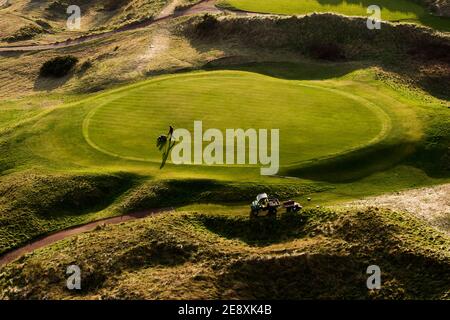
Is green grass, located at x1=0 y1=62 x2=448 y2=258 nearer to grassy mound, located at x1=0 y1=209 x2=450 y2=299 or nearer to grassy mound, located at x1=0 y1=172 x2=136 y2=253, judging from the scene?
grassy mound, located at x1=0 y1=172 x2=136 y2=253

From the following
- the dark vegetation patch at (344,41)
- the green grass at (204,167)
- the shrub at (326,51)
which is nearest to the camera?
the green grass at (204,167)

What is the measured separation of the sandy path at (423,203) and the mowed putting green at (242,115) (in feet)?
21.8

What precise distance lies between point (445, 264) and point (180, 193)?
22.6 meters

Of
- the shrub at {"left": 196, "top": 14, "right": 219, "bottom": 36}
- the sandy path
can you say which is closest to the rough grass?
the sandy path

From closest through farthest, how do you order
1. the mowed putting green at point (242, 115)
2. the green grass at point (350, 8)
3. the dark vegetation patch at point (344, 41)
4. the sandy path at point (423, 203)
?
the sandy path at point (423, 203) → the mowed putting green at point (242, 115) → the dark vegetation patch at point (344, 41) → the green grass at point (350, 8)

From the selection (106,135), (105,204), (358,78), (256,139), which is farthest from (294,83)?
(105,204)

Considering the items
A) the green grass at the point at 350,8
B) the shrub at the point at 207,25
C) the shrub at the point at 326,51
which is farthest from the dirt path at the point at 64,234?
the green grass at the point at 350,8

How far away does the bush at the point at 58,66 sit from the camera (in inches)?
3061

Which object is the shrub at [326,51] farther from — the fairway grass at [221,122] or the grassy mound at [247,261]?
the grassy mound at [247,261]

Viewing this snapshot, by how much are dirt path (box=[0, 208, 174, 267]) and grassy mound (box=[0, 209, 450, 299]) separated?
49.6 inches

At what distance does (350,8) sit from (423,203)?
47.8 meters

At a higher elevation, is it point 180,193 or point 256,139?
point 256,139

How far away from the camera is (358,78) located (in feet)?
210
